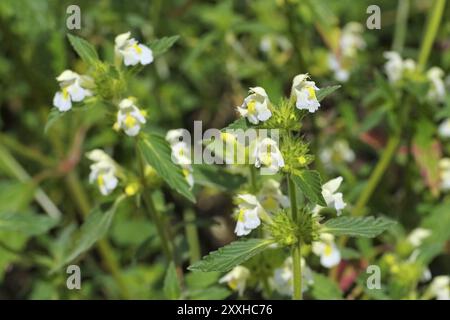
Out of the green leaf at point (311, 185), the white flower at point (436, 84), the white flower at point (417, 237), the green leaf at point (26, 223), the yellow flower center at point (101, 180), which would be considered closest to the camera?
the green leaf at point (311, 185)

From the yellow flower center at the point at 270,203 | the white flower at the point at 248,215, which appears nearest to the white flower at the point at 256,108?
the white flower at the point at 248,215

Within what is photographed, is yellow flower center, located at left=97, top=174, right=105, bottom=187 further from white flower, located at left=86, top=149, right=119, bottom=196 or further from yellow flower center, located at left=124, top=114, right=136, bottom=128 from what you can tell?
yellow flower center, located at left=124, top=114, right=136, bottom=128

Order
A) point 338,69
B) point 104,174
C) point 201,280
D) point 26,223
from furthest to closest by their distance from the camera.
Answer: point 338,69, point 26,223, point 201,280, point 104,174

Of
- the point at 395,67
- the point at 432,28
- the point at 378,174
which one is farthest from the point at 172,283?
the point at 432,28

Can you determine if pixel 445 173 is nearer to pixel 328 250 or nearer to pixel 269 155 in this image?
pixel 328 250

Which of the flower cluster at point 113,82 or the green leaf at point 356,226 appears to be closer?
the green leaf at point 356,226

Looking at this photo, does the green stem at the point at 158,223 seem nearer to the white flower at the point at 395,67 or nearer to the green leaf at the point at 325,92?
the green leaf at the point at 325,92
